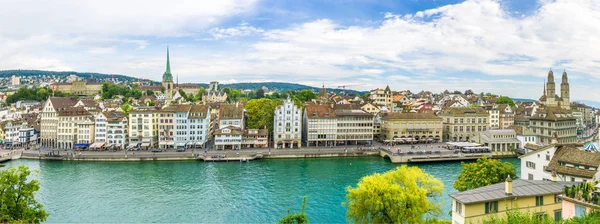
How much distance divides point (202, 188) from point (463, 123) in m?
50.4

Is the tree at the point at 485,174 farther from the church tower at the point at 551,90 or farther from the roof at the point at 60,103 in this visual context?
the church tower at the point at 551,90

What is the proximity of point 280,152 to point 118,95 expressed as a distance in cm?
9579

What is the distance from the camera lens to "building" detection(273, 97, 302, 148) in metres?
61.2

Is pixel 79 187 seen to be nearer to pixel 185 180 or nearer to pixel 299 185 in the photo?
pixel 185 180

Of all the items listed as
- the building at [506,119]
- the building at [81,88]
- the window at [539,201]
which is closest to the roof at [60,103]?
the window at [539,201]

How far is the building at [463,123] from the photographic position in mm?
69938

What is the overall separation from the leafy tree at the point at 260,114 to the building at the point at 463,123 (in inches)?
1226

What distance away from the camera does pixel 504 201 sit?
16609 mm

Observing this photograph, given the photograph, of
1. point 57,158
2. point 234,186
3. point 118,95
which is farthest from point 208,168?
point 118,95

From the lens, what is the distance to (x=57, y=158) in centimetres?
5353

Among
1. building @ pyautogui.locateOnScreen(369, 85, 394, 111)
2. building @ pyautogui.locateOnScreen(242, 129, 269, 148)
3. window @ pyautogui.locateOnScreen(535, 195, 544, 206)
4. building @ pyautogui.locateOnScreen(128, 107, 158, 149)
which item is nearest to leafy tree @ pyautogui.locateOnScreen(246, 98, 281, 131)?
building @ pyautogui.locateOnScreen(242, 129, 269, 148)

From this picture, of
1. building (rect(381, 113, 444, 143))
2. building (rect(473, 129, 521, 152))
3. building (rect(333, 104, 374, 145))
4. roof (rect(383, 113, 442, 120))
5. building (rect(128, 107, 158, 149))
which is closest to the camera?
building (rect(473, 129, 521, 152))

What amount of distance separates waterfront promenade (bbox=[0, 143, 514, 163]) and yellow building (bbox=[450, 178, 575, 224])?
34.4 m

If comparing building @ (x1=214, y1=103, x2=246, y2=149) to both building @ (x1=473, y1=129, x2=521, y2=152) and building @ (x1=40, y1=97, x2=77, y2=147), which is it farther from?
building @ (x1=473, y1=129, x2=521, y2=152)
